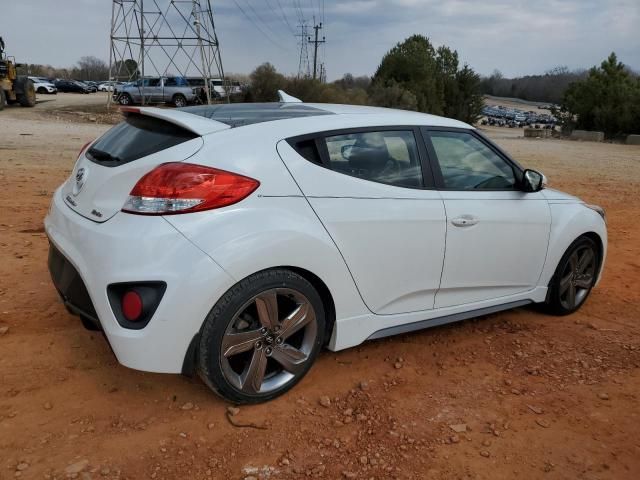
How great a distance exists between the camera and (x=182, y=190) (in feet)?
8.42

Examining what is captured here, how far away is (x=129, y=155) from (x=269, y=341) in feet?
3.98

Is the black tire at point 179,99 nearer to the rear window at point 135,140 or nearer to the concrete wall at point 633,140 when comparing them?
the concrete wall at point 633,140

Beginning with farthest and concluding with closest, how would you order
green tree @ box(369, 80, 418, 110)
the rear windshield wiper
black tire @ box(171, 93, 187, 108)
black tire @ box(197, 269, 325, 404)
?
green tree @ box(369, 80, 418, 110) → black tire @ box(171, 93, 187, 108) → the rear windshield wiper → black tire @ box(197, 269, 325, 404)

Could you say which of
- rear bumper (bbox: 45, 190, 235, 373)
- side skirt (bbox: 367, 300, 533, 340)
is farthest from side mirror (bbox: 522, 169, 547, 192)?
rear bumper (bbox: 45, 190, 235, 373)

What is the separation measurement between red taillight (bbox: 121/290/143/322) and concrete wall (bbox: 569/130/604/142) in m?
35.5

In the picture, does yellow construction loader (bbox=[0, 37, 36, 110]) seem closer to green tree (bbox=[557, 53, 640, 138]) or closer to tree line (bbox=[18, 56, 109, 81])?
green tree (bbox=[557, 53, 640, 138])

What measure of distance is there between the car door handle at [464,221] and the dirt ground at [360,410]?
0.89 meters

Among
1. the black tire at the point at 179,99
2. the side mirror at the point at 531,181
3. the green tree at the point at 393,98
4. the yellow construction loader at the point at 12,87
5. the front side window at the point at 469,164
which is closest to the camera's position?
the front side window at the point at 469,164

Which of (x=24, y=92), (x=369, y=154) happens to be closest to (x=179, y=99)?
(x=24, y=92)

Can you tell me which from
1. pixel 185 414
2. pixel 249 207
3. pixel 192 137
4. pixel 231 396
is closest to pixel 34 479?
pixel 185 414

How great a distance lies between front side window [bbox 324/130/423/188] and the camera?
3.04 meters

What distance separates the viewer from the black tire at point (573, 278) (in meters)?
4.26

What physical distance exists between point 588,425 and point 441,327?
130 centimetres

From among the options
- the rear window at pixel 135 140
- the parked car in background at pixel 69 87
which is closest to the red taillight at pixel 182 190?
the rear window at pixel 135 140
